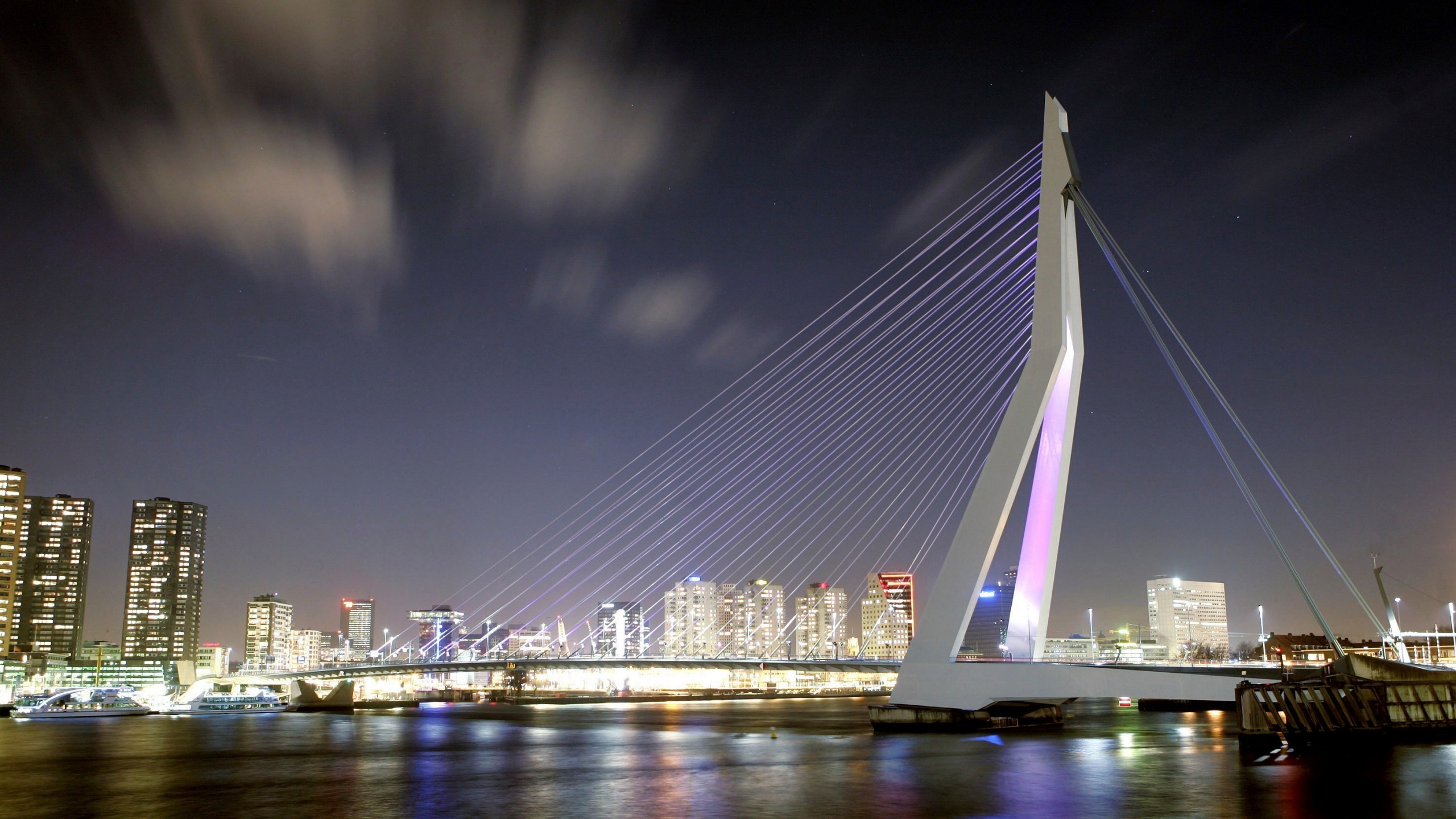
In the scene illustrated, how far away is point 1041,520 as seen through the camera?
24875 mm

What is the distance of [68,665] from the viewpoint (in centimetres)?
12650

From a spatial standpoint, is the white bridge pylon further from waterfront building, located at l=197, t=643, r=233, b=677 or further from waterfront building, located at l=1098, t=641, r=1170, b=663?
waterfront building, located at l=197, t=643, r=233, b=677

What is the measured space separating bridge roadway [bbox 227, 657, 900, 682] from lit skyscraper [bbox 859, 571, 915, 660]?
69422mm

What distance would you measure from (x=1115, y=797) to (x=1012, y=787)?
1.60 meters

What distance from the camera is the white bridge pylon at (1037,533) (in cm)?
2333

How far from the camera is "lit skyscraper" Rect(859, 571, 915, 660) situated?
423ft

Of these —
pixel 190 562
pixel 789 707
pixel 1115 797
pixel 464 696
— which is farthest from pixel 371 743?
pixel 190 562

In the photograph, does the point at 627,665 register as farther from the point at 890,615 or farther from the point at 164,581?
the point at 164,581

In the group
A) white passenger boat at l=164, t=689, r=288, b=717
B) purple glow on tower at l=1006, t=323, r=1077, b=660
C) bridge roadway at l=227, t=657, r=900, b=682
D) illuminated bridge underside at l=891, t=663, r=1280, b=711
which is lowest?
white passenger boat at l=164, t=689, r=288, b=717

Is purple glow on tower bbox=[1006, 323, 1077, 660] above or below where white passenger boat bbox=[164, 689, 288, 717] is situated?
above

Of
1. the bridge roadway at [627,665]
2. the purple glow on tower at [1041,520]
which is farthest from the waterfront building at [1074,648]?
the purple glow on tower at [1041,520]

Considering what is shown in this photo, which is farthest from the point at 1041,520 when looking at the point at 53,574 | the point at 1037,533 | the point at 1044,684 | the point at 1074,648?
the point at 53,574

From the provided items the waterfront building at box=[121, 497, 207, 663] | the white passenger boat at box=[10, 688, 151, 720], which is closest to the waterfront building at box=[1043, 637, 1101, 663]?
the white passenger boat at box=[10, 688, 151, 720]

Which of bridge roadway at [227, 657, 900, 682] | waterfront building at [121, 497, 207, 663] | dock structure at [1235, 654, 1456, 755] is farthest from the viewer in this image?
waterfront building at [121, 497, 207, 663]
